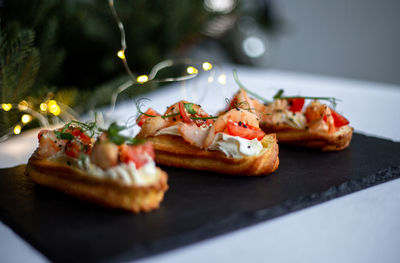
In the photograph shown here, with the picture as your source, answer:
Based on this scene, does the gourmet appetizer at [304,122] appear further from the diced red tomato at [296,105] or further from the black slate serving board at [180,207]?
the black slate serving board at [180,207]

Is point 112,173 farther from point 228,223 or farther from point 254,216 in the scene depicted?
point 254,216

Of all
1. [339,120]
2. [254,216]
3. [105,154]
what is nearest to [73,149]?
[105,154]

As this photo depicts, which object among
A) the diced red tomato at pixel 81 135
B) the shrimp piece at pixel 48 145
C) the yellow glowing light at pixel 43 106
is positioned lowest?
the yellow glowing light at pixel 43 106

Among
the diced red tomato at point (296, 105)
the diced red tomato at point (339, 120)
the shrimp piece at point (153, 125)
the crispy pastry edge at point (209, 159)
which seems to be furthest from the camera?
the diced red tomato at point (296, 105)

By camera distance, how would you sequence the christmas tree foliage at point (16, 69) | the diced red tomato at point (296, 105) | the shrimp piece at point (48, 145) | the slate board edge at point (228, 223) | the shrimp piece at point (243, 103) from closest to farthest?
1. the slate board edge at point (228, 223)
2. the shrimp piece at point (48, 145)
3. the christmas tree foliage at point (16, 69)
4. the shrimp piece at point (243, 103)
5. the diced red tomato at point (296, 105)

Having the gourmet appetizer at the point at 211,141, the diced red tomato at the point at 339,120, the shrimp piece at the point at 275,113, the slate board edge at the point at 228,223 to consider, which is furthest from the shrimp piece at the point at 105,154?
the diced red tomato at the point at 339,120

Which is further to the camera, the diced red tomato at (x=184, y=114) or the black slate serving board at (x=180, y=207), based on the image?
the diced red tomato at (x=184, y=114)

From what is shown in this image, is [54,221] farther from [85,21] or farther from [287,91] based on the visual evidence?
[287,91]
